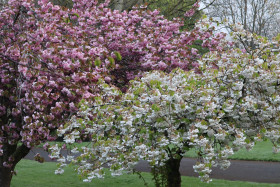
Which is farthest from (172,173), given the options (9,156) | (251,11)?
(251,11)

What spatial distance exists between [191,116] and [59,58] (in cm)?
285

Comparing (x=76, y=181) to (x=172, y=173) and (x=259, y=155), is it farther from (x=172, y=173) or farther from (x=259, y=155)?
(x=259, y=155)

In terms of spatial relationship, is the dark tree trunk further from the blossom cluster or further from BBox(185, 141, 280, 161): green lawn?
BBox(185, 141, 280, 161): green lawn

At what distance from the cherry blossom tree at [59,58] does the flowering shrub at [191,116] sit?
0.73 m

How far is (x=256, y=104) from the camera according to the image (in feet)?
16.1

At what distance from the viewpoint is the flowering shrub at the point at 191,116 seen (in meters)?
4.73

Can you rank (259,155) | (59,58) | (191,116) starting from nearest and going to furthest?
(191,116)
(59,58)
(259,155)

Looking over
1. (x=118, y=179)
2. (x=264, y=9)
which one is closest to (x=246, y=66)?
(x=118, y=179)

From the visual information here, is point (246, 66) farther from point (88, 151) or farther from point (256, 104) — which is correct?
point (88, 151)

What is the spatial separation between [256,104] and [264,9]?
2135 cm

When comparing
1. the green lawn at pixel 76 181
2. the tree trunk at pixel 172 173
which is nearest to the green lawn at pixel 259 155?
the green lawn at pixel 76 181

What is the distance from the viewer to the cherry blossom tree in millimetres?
6414

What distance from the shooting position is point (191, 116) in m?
5.03

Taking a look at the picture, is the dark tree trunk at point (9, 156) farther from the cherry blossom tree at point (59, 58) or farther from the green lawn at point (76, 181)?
the green lawn at point (76, 181)
